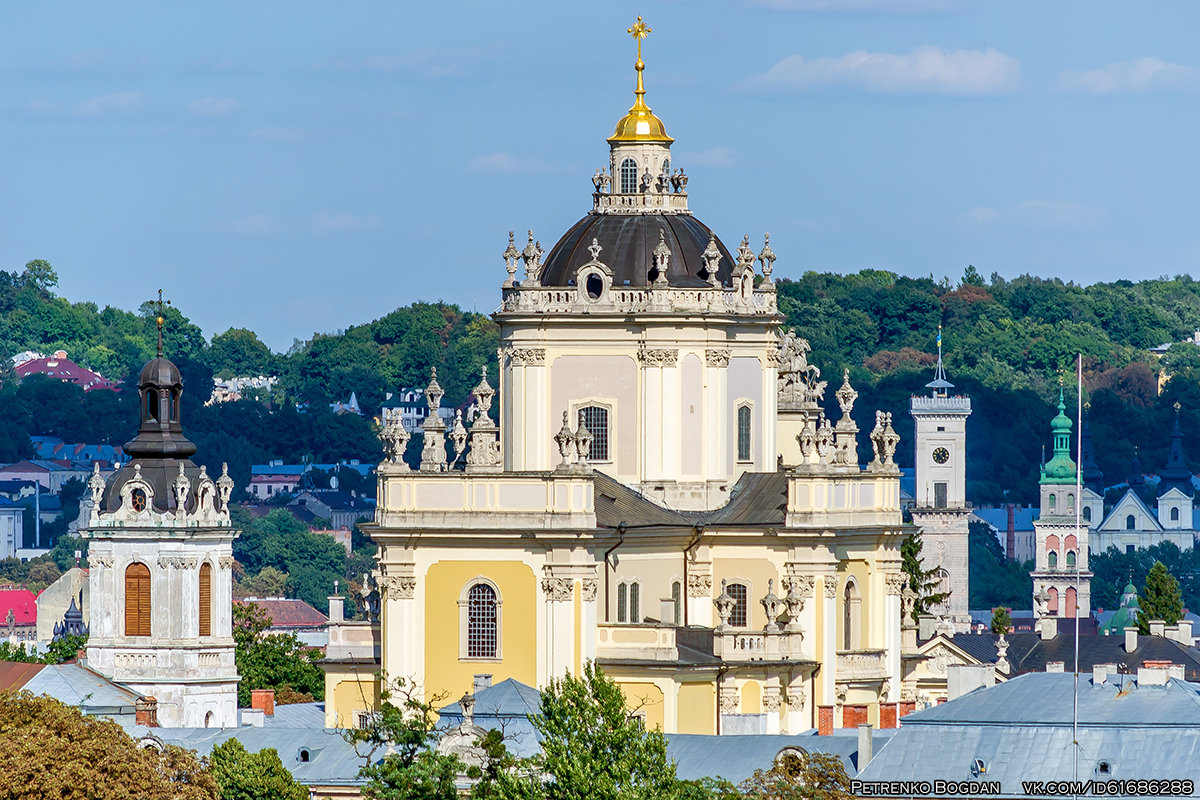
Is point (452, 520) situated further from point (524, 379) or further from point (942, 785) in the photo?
point (942, 785)

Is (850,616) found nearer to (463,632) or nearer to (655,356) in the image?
(655,356)

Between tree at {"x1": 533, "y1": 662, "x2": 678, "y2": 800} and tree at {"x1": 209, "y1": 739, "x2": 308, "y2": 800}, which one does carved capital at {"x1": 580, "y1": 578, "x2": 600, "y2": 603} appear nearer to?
→ tree at {"x1": 209, "y1": 739, "x2": 308, "y2": 800}

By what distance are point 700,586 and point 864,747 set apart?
52.8 feet

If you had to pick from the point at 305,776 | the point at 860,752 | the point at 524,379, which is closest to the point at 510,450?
the point at 524,379

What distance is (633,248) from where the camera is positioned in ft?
335

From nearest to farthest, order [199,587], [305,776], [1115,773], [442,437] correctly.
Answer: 1. [1115,773]
2. [305,776]
3. [442,437]
4. [199,587]

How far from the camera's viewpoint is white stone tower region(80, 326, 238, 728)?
109 metres

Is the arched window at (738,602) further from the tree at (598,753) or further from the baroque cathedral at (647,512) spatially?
the tree at (598,753)

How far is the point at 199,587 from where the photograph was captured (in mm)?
109812

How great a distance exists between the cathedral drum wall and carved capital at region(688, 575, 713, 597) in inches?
97.3

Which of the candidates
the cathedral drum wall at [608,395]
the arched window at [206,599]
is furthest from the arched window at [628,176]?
the arched window at [206,599]

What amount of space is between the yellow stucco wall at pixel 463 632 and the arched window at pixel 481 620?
17 centimetres

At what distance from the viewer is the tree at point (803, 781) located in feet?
265

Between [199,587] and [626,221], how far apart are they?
14.0m
